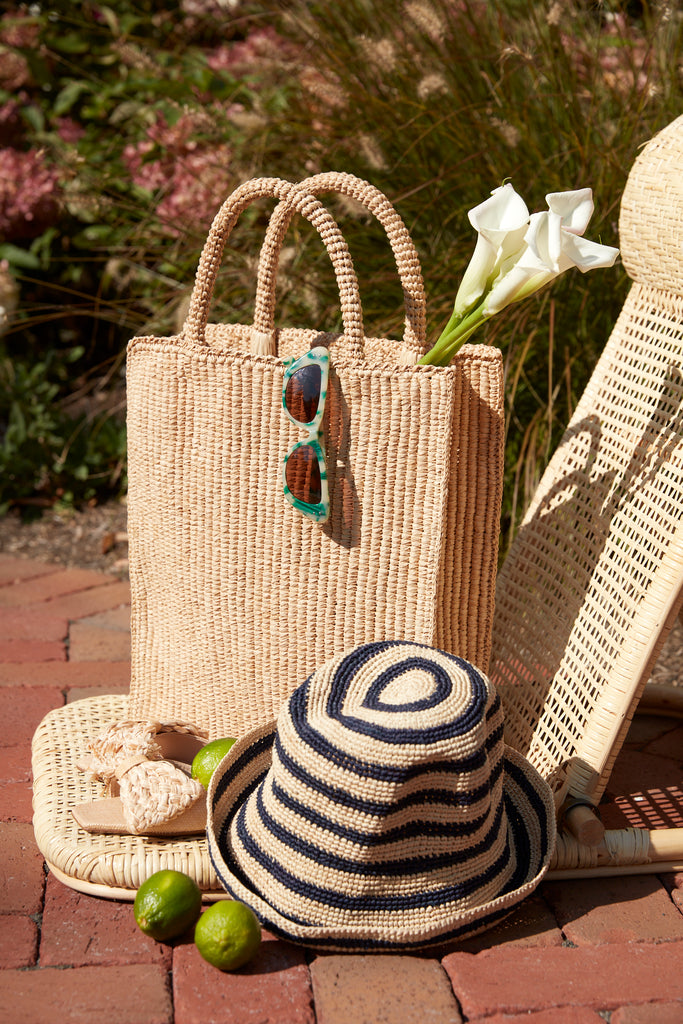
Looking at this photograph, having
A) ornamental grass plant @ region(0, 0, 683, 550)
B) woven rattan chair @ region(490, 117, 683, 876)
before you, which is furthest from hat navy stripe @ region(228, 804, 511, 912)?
ornamental grass plant @ region(0, 0, 683, 550)

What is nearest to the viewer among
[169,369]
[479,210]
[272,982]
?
[272,982]

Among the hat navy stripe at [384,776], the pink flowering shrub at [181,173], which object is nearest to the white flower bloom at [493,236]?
the hat navy stripe at [384,776]

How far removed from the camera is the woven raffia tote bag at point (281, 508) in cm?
165

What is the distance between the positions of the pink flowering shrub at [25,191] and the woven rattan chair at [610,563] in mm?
2721

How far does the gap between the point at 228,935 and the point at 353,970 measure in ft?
0.65

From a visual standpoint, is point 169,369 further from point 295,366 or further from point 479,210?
point 479,210

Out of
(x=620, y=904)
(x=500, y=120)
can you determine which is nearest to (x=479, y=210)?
(x=620, y=904)

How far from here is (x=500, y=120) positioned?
111 inches

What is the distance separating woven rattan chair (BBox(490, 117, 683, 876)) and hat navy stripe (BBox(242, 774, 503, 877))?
11.1 inches

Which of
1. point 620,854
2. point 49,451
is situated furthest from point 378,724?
point 49,451

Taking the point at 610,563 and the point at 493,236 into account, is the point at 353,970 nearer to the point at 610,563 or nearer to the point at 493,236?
the point at 610,563

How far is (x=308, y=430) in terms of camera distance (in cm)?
166

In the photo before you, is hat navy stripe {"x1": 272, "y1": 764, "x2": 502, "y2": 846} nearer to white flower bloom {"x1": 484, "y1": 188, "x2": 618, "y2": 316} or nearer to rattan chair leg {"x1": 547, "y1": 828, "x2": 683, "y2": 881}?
rattan chair leg {"x1": 547, "y1": 828, "x2": 683, "y2": 881}

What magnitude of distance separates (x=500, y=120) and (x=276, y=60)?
86 centimetres
